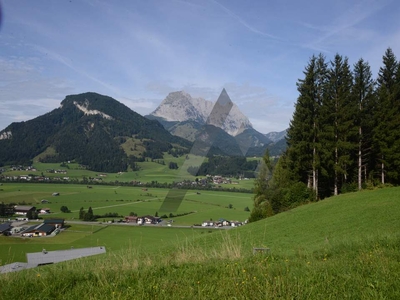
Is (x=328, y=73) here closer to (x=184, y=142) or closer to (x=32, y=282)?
(x=32, y=282)

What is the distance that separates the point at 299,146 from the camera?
→ 96.2ft

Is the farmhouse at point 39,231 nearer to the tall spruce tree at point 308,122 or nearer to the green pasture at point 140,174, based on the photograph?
the green pasture at point 140,174

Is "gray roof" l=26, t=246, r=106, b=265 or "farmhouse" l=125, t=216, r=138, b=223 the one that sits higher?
"gray roof" l=26, t=246, r=106, b=265

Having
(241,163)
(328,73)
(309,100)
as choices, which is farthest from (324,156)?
(241,163)

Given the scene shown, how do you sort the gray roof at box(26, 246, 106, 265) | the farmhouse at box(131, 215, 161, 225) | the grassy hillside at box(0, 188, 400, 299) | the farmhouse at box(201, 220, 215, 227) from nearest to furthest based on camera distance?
the grassy hillside at box(0, 188, 400, 299), the gray roof at box(26, 246, 106, 265), the farmhouse at box(201, 220, 215, 227), the farmhouse at box(131, 215, 161, 225)

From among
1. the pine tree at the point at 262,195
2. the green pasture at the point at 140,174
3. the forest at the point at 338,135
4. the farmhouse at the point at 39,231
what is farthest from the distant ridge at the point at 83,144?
the forest at the point at 338,135

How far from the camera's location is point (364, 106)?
30406 millimetres

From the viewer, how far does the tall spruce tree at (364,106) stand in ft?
96.6

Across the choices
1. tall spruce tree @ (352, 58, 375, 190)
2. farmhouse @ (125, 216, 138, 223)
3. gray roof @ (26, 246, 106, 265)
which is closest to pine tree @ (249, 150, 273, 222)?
tall spruce tree @ (352, 58, 375, 190)

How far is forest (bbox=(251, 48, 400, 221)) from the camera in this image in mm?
27766

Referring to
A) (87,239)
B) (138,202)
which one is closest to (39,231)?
(87,239)

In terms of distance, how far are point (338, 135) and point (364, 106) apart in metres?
4.56

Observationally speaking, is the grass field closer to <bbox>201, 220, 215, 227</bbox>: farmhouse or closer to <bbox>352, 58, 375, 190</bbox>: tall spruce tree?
<bbox>201, 220, 215, 227</bbox>: farmhouse

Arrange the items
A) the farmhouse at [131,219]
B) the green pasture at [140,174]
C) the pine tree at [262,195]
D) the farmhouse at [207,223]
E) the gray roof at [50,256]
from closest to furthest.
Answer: the gray roof at [50,256], the pine tree at [262,195], the farmhouse at [207,223], the farmhouse at [131,219], the green pasture at [140,174]
